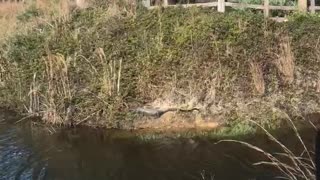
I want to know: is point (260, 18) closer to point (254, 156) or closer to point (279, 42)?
point (279, 42)

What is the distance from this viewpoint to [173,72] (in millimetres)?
11992

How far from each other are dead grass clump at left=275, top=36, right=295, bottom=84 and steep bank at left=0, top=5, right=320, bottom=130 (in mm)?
22

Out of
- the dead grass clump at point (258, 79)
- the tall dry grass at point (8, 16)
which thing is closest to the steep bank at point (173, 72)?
the dead grass clump at point (258, 79)

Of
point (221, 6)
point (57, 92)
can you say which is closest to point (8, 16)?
point (57, 92)

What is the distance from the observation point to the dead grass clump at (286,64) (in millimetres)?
12000

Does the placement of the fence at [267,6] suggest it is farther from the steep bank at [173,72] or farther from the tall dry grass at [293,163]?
the tall dry grass at [293,163]

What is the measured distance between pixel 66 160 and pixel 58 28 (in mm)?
5364

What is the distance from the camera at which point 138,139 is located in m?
10.7

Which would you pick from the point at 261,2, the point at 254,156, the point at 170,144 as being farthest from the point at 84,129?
the point at 261,2

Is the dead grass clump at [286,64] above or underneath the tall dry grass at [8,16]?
underneath

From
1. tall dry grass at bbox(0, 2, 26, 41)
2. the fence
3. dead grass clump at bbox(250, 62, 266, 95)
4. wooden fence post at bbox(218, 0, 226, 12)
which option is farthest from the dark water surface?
wooden fence post at bbox(218, 0, 226, 12)

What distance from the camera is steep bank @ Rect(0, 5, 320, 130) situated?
11.4 metres

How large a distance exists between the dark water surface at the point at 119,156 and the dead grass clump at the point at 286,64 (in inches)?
73.2

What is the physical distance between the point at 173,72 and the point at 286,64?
2.50m
